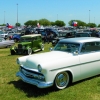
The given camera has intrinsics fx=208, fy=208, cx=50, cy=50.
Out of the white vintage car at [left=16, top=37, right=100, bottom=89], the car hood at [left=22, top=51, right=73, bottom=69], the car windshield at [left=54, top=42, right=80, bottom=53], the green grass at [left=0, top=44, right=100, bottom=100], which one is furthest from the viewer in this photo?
the car windshield at [left=54, top=42, right=80, bottom=53]

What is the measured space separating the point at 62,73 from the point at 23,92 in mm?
1271

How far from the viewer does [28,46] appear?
15766 millimetres

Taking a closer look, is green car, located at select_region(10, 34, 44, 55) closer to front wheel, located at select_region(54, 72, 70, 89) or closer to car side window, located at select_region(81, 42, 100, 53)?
car side window, located at select_region(81, 42, 100, 53)

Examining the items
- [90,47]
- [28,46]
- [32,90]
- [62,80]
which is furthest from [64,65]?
[28,46]

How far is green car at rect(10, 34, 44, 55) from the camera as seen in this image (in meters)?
15.4

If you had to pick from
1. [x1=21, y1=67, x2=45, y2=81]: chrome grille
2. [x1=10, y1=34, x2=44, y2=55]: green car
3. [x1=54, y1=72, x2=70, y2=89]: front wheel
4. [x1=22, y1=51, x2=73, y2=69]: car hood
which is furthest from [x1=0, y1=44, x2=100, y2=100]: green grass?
[x1=10, y1=34, x2=44, y2=55]: green car

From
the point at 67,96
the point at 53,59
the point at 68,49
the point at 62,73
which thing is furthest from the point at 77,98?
the point at 68,49

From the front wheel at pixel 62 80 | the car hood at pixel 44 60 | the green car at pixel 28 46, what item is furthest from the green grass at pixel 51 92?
the green car at pixel 28 46

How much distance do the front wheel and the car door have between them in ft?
2.08

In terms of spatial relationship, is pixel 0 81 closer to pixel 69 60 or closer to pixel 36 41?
pixel 69 60

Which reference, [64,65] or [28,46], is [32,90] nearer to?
[64,65]

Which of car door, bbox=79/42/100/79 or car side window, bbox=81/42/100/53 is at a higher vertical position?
car side window, bbox=81/42/100/53

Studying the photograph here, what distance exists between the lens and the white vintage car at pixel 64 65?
580 cm

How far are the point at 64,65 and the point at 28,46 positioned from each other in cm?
992
